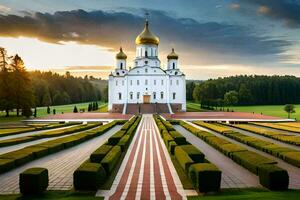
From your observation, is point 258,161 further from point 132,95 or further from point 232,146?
point 132,95

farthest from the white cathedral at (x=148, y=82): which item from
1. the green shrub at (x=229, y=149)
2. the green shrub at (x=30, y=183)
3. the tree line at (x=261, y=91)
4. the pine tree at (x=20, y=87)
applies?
the green shrub at (x=30, y=183)

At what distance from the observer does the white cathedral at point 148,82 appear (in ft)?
211

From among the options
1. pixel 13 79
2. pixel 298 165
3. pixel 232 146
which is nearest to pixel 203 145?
pixel 232 146

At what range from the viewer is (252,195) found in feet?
30.3

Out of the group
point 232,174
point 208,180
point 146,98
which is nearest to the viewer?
point 208,180

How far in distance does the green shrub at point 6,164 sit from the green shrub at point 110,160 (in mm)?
3687

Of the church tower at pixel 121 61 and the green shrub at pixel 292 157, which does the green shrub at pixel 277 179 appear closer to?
the green shrub at pixel 292 157

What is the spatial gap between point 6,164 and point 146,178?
5.43 m

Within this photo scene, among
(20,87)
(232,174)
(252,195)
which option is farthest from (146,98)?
(252,195)

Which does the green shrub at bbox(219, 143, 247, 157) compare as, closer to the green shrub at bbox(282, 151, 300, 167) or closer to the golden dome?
the green shrub at bbox(282, 151, 300, 167)

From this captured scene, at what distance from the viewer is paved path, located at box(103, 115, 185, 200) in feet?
32.2

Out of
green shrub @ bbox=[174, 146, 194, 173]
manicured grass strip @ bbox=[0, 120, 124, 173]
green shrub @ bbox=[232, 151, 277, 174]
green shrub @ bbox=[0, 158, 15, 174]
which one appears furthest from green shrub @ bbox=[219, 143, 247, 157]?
green shrub @ bbox=[0, 158, 15, 174]

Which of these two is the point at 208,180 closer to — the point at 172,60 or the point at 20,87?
the point at 20,87

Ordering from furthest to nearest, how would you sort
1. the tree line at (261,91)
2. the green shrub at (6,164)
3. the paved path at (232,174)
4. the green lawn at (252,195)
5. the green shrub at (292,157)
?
the tree line at (261,91)
the green shrub at (292,157)
the green shrub at (6,164)
the paved path at (232,174)
the green lawn at (252,195)
